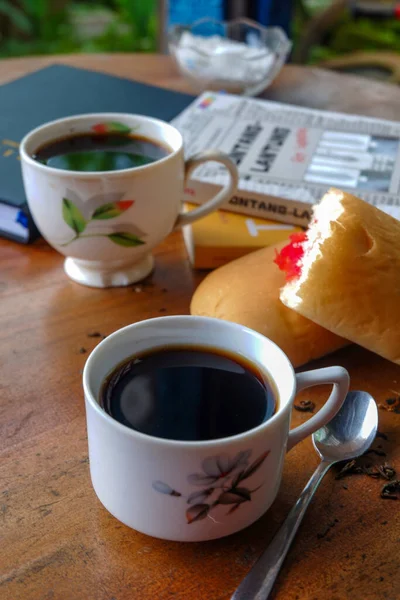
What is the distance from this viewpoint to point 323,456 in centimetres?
64

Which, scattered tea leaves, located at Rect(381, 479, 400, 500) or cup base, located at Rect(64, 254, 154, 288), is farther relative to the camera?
cup base, located at Rect(64, 254, 154, 288)

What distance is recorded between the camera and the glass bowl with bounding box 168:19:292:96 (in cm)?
138

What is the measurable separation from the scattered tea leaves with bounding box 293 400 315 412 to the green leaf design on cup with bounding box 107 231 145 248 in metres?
0.29

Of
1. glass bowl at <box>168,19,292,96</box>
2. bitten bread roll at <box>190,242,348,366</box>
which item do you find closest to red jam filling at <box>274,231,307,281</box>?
bitten bread roll at <box>190,242,348,366</box>

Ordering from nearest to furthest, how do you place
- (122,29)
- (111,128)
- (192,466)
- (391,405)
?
(192,466), (391,405), (111,128), (122,29)

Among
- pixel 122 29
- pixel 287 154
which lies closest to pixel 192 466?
pixel 287 154

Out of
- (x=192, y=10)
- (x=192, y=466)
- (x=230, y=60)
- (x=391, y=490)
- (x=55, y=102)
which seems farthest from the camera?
(x=192, y=10)

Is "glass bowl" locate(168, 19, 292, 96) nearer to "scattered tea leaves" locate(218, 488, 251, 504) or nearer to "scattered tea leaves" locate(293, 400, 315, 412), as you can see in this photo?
"scattered tea leaves" locate(293, 400, 315, 412)

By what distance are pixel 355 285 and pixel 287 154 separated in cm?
43

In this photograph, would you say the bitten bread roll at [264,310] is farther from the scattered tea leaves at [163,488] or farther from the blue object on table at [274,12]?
the blue object on table at [274,12]

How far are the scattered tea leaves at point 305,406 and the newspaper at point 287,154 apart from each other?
13.6 inches

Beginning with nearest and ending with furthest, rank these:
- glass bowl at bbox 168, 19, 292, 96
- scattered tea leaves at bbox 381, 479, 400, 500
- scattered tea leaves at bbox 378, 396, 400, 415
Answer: scattered tea leaves at bbox 381, 479, 400, 500 < scattered tea leaves at bbox 378, 396, 400, 415 < glass bowl at bbox 168, 19, 292, 96

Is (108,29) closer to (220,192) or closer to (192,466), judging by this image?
(220,192)

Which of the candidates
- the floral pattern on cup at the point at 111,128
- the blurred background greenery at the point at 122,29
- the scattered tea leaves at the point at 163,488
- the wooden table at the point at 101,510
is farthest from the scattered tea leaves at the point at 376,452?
the blurred background greenery at the point at 122,29
